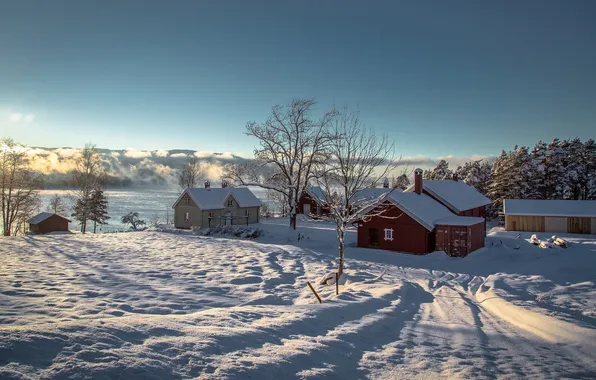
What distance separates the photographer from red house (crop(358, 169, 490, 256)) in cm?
2609

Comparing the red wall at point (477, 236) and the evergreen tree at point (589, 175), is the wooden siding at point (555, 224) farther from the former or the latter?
the red wall at point (477, 236)

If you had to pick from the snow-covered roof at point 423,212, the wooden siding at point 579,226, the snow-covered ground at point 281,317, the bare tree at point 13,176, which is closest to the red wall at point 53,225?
the bare tree at point 13,176

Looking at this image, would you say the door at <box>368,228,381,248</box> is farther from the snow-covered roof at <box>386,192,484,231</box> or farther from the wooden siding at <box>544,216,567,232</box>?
the wooden siding at <box>544,216,567,232</box>

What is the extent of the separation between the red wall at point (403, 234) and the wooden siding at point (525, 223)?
836 inches

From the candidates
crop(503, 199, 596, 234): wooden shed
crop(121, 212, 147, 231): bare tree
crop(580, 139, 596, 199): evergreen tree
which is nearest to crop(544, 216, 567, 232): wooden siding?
crop(503, 199, 596, 234): wooden shed

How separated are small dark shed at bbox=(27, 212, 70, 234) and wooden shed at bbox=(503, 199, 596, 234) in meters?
56.8

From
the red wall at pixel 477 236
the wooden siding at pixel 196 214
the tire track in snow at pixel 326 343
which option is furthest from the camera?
the wooden siding at pixel 196 214

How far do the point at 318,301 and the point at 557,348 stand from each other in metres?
6.78

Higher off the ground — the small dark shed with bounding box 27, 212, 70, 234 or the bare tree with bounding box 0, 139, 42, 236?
the bare tree with bounding box 0, 139, 42, 236

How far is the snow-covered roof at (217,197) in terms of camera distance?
41562mm

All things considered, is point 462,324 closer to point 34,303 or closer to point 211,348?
point 211,348

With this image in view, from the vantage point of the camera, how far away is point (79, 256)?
66.2 feet

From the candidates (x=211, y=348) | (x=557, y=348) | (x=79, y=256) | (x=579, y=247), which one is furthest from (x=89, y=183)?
(x=579, y=247)

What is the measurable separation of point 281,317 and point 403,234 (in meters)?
19.6
